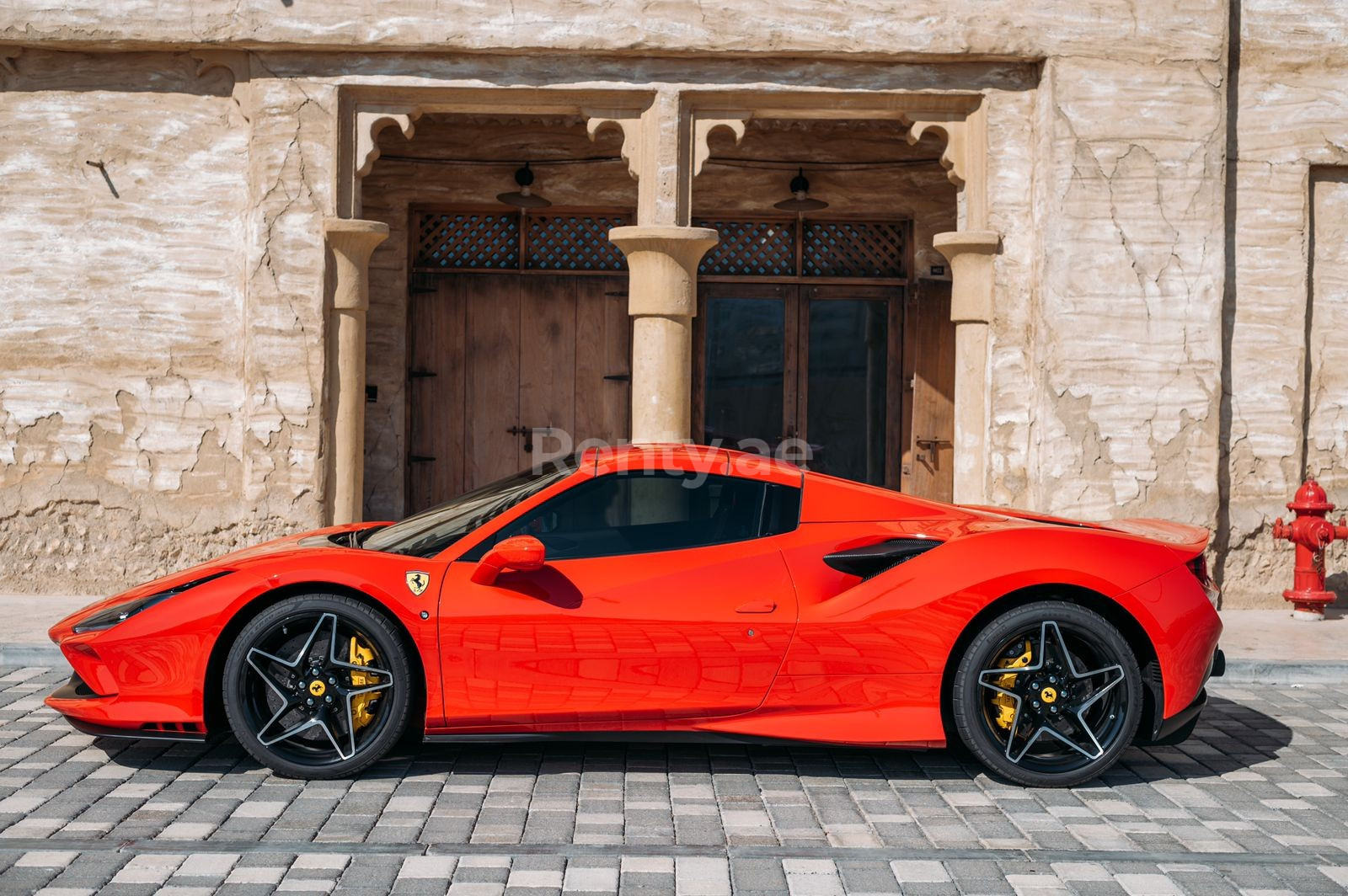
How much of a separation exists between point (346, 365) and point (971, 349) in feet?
14.6

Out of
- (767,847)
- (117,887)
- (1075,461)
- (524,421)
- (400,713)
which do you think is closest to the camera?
(117,887)

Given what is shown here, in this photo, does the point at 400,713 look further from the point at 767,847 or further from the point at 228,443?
the point at 228,443

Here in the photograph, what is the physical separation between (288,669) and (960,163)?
6456 mm

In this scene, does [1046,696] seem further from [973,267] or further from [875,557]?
[973,267]

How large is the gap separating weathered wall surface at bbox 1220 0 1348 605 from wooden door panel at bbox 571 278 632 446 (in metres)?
5.01

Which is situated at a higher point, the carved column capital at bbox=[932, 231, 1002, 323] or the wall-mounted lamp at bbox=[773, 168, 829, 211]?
the wall-mounted lamp at bbox=[773, 168, 829, 211]

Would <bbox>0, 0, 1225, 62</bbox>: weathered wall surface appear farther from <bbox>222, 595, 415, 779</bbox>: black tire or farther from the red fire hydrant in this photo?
<bbox>222, 595, 415, 779</bbox>: black tire

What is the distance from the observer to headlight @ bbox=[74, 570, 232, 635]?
16.0 feet

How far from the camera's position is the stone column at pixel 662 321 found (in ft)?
30.1

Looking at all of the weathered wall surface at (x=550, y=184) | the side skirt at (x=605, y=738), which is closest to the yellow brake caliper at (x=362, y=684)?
the side skirt at (x=605, y=738)

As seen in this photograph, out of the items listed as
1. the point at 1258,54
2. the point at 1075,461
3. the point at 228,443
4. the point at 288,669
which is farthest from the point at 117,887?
the point at 1258,54

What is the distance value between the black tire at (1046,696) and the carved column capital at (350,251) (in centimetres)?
579

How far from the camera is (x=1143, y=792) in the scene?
480 centimetres

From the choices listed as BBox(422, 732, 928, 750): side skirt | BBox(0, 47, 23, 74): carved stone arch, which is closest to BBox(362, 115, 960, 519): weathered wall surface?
BBox(0, 47, 23, 74): carved stone arch
